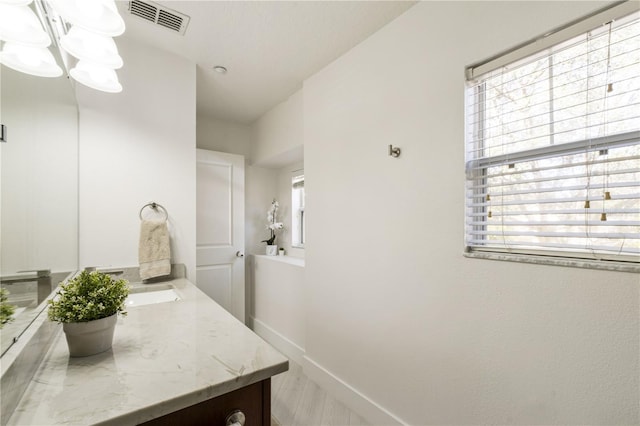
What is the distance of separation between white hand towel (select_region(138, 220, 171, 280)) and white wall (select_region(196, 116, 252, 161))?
155 cm

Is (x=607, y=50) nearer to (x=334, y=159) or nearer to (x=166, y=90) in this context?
(x=334, y=159)

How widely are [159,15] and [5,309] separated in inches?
66.6

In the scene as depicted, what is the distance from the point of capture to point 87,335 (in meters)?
0.79

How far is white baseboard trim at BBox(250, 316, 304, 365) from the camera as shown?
250 centimetres

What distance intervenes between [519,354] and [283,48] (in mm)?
2144

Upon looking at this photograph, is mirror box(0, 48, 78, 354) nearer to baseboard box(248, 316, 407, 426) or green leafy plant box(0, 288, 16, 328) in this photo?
green leafy plant box(0, 288, 16, 328)

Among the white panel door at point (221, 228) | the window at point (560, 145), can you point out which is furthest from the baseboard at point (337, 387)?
the window at point (560, 145)

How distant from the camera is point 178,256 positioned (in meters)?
1.99

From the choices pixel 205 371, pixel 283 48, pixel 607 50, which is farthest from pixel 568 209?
pixel 283 48

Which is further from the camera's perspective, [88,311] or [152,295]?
[152,295]

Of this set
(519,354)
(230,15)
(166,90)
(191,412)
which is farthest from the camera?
(166,90)

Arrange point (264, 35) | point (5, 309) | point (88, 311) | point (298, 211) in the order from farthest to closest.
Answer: point (298, 211) < point (264, 35) < point (88, 311) < point (5, 309)

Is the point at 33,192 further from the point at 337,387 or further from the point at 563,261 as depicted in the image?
the point at 337,387

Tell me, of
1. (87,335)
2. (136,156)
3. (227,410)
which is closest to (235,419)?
(227,410)
